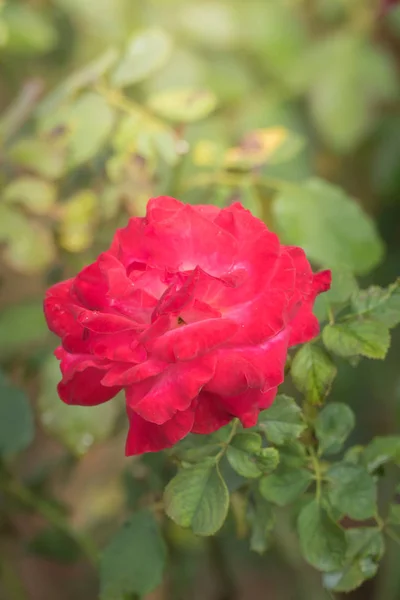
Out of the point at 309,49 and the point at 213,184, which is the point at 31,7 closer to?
the point at 309,49

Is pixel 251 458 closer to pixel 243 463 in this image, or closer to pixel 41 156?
pixel 243 463

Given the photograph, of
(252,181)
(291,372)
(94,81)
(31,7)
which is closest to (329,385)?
(291,372)

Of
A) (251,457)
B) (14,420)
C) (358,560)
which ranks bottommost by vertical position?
(14,420)

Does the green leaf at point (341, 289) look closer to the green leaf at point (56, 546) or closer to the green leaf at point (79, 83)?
the green leaf at point (79, 83)

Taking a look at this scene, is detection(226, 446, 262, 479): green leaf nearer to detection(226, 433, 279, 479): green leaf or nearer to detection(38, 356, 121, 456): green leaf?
detection(226, 433, 279, 479): green leaf

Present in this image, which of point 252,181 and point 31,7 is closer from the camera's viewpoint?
point 252,181

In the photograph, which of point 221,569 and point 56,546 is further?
point 221,569

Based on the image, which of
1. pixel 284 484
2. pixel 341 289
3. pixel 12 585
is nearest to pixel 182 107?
pixel 341 289

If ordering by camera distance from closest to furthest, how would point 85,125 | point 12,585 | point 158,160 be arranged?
point 85,125 → point 158,160 → point 12,585
